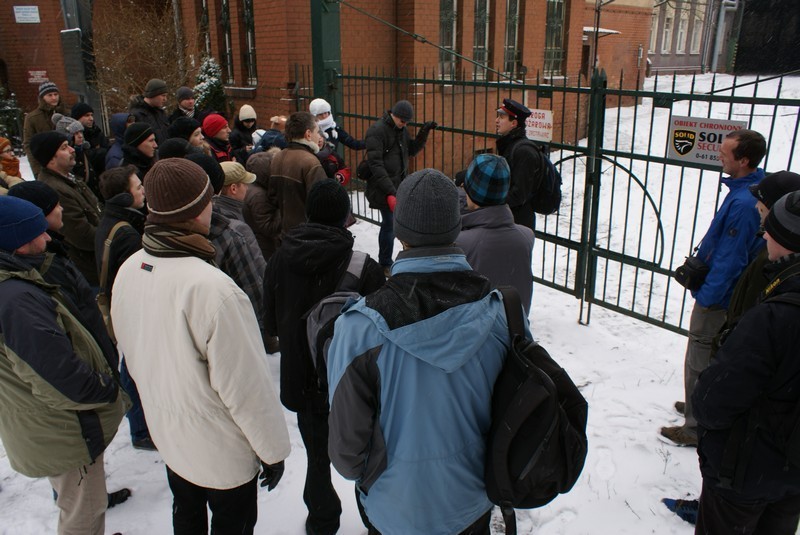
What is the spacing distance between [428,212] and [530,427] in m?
0.68

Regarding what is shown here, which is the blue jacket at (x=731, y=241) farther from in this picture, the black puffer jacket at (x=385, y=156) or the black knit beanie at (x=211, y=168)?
the black puffer jacket at (x=385, y=156)

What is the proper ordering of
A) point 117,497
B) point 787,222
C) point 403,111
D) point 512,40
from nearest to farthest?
point 787,222 → point 117,497 → point 403,111 → point 512,40

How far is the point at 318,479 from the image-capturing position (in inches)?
106

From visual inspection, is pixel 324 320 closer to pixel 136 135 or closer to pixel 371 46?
pixel 136 135

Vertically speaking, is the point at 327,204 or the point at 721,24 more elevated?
the point at 721,24

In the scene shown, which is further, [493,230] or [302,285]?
[493,230]

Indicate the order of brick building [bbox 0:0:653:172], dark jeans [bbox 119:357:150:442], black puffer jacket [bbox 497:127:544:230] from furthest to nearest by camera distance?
1. brick building [bbox 0:0:653:172]
2. black puffer jacket [bbox 497:127:544:230]
3. dark jeans [bbox 119:357:150:442]

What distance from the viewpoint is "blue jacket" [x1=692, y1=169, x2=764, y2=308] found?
305cm

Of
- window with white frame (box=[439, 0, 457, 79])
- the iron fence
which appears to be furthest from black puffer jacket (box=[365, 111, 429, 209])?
window with white frame (box=[439, 0, 457, 79])

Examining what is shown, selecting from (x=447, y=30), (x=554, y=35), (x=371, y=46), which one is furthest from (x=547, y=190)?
(x=554, y=35)

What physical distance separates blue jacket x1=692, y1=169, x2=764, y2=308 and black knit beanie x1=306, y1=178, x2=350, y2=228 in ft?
7.12

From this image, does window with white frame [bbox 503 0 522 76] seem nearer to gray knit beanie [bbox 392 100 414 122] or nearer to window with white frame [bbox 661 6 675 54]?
gray knit beanie [bbox 392 100 414 122]

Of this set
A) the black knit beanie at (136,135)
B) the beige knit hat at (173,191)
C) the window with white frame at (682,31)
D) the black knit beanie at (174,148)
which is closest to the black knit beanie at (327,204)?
the beige knit hat at (173,191)

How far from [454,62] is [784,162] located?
7.44 m
